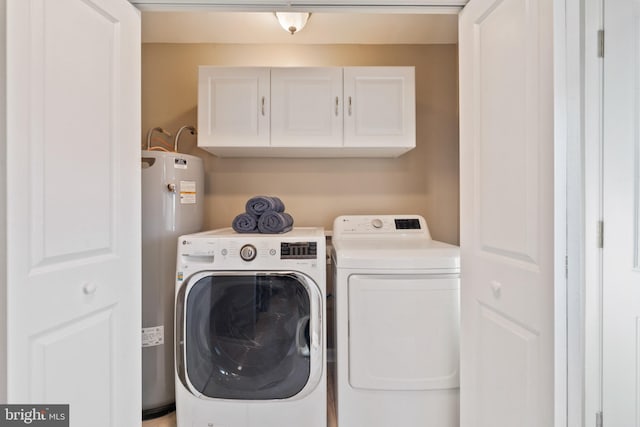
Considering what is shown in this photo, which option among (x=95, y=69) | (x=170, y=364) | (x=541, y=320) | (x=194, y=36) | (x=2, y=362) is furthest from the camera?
(x=194, y=36)

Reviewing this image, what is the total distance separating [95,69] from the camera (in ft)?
3.11

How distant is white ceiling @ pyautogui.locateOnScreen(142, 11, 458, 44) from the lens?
1.96 metres

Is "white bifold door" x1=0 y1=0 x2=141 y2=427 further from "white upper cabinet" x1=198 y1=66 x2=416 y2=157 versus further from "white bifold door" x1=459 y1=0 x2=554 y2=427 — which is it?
"white bifold door" x1=459 y1=0 x2=554 y2=427

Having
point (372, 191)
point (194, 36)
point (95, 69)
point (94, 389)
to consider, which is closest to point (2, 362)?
point (94, 389)

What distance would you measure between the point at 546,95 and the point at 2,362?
147 centimetres

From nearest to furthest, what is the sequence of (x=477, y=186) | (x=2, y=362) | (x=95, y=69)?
(x=2, y=362) < (x=95, y=69) < (x=477, y=186)

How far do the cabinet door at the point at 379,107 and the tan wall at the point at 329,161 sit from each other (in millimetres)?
355

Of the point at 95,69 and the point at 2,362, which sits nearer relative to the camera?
the point at 2,362

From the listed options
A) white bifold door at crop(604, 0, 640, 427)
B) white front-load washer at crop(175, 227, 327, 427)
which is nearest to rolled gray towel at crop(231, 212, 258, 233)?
white front-load washer at crop(175, 227, 327, 427)

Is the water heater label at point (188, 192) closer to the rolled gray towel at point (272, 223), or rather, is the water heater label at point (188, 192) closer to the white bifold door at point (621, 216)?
the rolled gray towel at point (272, 223)

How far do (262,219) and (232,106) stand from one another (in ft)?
2.58

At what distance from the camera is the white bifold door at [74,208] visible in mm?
734

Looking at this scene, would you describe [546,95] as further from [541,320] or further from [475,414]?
[475,414]

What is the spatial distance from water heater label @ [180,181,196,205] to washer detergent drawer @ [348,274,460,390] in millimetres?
1137
